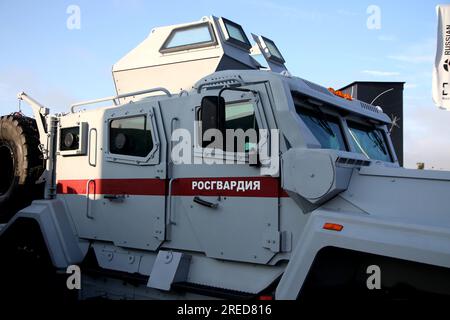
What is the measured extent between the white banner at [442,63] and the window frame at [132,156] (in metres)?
3.71

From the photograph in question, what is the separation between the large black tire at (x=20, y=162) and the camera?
528 cm

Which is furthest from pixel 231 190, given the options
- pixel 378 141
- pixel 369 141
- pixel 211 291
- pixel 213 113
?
pixel 378 141

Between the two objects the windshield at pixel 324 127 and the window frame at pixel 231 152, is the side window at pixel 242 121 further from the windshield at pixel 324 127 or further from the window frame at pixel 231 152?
the windshield at pixel 324 127

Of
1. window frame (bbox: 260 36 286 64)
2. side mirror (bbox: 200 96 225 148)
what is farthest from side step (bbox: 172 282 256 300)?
window frame (bbox: 260 36 286 64)

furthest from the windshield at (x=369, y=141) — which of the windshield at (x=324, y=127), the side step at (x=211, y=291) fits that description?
the side step at (x=211, y=291)

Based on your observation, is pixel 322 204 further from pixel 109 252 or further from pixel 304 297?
pixel 109 252

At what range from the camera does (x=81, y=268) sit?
15.5 ft

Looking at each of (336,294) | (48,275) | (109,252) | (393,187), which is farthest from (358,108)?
(48,275)

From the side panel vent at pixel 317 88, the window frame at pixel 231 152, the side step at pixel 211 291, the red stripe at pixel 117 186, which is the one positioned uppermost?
the side panel vent at pixel 317 88

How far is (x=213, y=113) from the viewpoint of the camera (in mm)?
3311

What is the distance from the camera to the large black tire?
528 cm

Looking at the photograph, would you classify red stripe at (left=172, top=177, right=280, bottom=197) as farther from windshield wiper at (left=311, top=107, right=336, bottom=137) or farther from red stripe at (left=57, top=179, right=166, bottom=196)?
windshield wiper at (left=311, top=107, right=336, bottom=137)

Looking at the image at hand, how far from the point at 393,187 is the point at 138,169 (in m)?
2.43

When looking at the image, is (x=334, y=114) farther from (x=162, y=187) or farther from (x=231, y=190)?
(x=162, y=187)
